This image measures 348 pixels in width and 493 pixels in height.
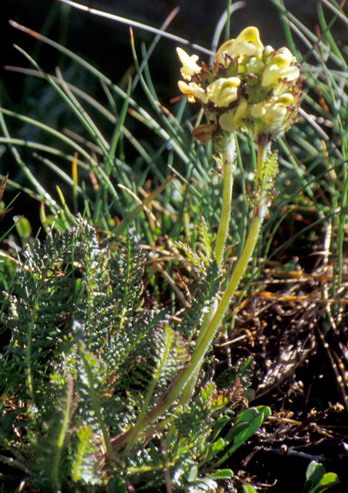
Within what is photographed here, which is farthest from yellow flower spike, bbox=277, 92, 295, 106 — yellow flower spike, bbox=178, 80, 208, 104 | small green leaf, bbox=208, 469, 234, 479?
small green leaf, bbox=208, 469, 234, 479

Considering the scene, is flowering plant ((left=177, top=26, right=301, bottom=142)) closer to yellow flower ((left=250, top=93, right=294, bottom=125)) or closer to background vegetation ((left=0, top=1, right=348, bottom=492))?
yellow flower ((left=250, top=93, right=294, bottom=125))

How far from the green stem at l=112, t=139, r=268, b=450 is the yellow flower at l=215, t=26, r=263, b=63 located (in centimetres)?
12

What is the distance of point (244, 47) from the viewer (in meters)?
0.87

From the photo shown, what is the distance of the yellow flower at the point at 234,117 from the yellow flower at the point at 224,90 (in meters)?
0.01

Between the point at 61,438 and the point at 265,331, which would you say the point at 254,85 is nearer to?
the point at 61,438

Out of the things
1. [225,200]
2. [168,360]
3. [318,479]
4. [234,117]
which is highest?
[234,117]

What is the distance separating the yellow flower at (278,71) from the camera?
839 mm

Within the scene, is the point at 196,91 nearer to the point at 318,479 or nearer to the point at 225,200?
the point at 225,200

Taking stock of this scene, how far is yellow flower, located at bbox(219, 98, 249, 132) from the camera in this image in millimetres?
852

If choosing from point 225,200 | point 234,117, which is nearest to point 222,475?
point 225,200

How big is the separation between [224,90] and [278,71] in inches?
2.9

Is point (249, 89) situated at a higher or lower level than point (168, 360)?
higher

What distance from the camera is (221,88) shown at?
843 millimetres

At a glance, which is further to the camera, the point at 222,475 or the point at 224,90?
the point at 222,475
